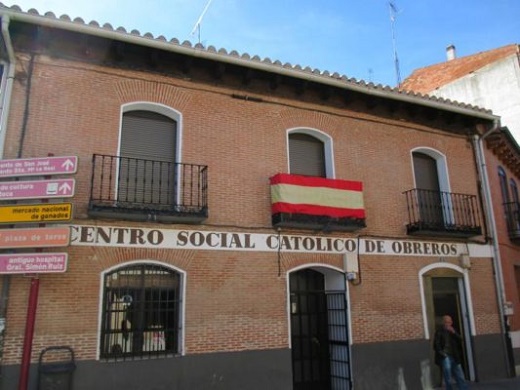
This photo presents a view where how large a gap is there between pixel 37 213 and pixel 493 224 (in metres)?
10.6

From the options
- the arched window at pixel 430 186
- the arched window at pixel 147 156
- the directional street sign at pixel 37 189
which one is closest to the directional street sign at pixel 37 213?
the directional street sign at pixel 37 189

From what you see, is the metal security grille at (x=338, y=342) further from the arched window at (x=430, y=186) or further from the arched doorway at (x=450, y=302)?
the arched window at (x=430, y=186)

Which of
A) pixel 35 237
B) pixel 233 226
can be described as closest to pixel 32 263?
pixel 35 237

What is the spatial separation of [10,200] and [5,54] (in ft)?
8.52

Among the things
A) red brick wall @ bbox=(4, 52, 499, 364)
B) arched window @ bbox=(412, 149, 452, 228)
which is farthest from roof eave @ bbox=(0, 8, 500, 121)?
arched window @ bbox=(412, 149, 452, 228)

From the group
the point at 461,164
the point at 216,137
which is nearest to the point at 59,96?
the point at 216,137

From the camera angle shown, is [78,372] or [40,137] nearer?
[78,372]

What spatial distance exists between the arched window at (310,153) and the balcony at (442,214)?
7.03 ft

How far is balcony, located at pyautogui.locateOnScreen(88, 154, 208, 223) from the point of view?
315 inches

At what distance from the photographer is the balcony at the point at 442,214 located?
1080 centimetres

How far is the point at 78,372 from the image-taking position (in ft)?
23.8

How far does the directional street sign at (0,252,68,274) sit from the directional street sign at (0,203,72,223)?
535mm

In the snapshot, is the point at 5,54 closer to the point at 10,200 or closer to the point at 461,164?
the point at 10,200

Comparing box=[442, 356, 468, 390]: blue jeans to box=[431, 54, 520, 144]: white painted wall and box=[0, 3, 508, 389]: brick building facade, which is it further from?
box=[431, 54, 520, 144]: white painted wall
